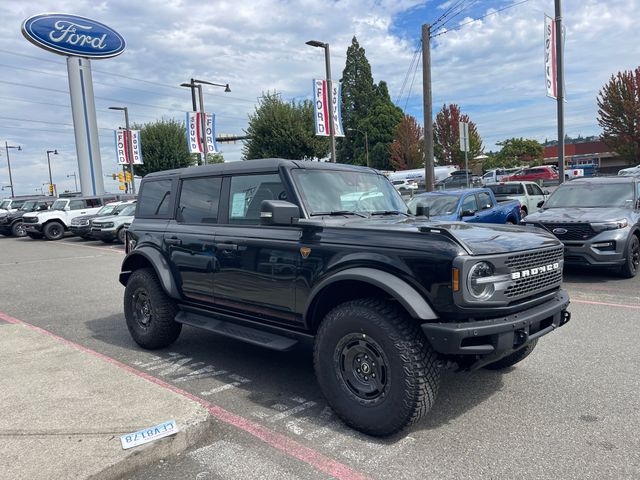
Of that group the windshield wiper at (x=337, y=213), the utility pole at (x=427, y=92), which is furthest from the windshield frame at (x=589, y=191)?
the windshield wiper at (x=337, y=213)

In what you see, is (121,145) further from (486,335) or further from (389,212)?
(486,335)

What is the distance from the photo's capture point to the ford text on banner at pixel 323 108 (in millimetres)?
20172

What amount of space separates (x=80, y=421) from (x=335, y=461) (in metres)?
1.79

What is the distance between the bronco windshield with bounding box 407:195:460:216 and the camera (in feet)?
36.6

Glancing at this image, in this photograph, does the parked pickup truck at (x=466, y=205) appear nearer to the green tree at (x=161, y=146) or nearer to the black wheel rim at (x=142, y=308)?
the black wheel rim at (x=142, y=308)

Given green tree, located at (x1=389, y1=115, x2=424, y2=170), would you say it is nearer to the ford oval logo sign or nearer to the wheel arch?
the ford oval logo sign

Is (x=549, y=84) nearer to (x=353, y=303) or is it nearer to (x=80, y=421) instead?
(x=353, y=303)

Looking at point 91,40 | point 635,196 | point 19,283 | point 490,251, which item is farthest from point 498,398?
point 91,40

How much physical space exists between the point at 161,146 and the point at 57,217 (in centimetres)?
2357

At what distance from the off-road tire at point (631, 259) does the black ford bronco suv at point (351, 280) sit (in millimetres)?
5320

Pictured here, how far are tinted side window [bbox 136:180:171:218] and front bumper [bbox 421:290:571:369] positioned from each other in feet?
11.2

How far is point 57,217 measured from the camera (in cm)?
2231

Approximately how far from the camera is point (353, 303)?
3.58 m

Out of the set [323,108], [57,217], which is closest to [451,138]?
[323,108]
